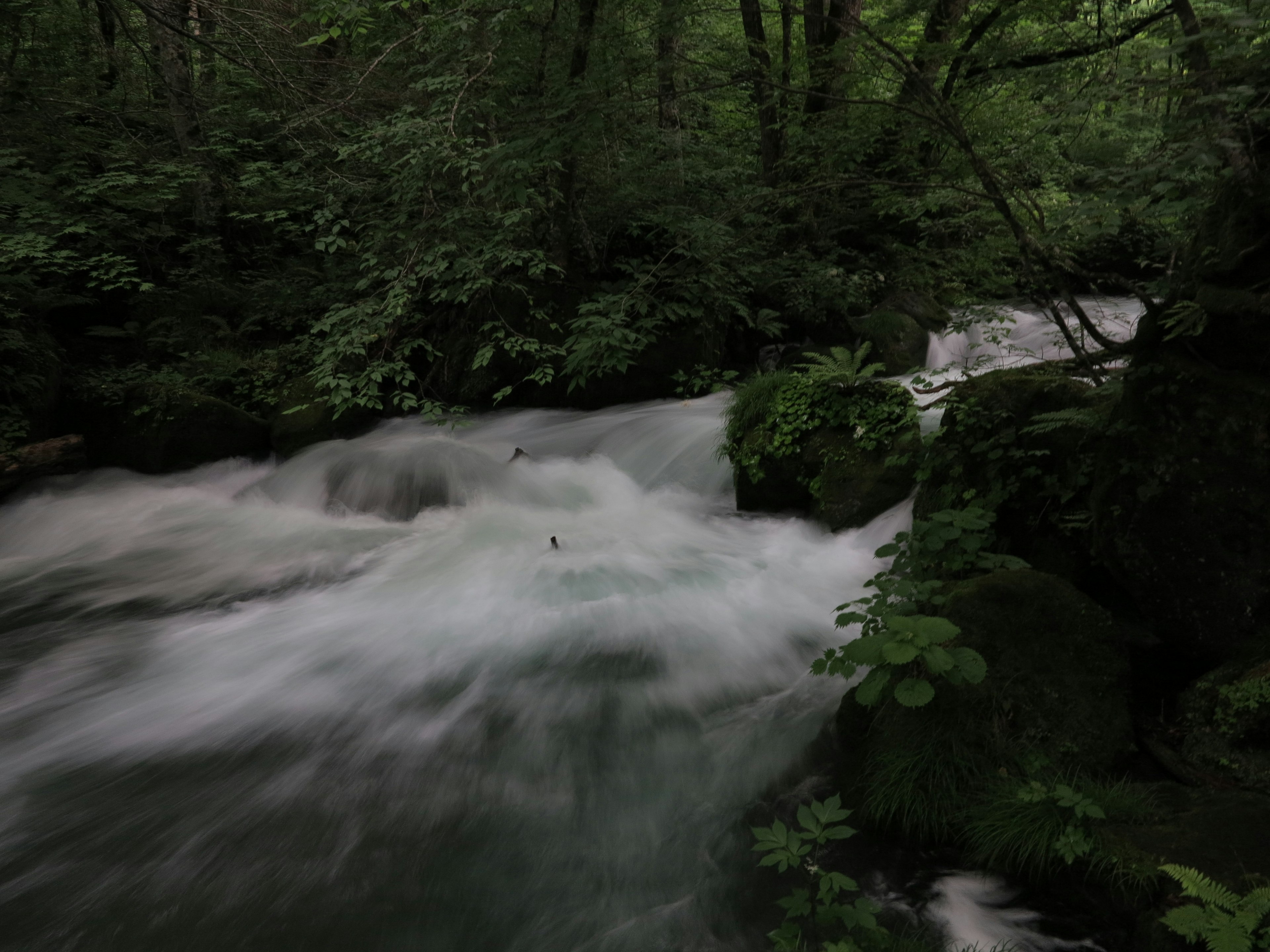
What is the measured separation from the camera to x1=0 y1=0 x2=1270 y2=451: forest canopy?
396 centimetres

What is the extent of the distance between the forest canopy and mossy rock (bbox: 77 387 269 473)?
1.11 feet

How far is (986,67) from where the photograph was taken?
14.4ft

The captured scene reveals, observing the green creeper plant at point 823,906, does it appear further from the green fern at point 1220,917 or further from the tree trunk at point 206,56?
the tree trunk at point 206,56

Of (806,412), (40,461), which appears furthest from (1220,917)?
(40,461)

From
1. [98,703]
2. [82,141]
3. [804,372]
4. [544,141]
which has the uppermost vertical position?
[82,141]

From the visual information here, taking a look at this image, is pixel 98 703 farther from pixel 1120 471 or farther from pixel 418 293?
pixel 1120 471

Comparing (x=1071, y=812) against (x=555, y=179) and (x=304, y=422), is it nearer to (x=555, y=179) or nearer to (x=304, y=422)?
(x=555, y=179)

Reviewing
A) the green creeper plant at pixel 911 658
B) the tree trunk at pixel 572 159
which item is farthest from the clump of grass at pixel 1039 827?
the tree trunk at pixel 572 159

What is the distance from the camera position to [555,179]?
29.8 feet

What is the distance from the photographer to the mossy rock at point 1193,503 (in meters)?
2.99

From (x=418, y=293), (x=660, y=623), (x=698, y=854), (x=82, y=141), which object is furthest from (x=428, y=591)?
(x=82, y=141)

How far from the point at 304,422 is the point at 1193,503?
30.6 ft

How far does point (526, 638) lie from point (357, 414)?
5947 mm

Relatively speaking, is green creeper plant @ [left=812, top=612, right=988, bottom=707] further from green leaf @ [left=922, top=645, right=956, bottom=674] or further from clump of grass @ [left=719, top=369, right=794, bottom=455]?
clump of grass @ [left=719, top=369, right=794, bottom=455]
